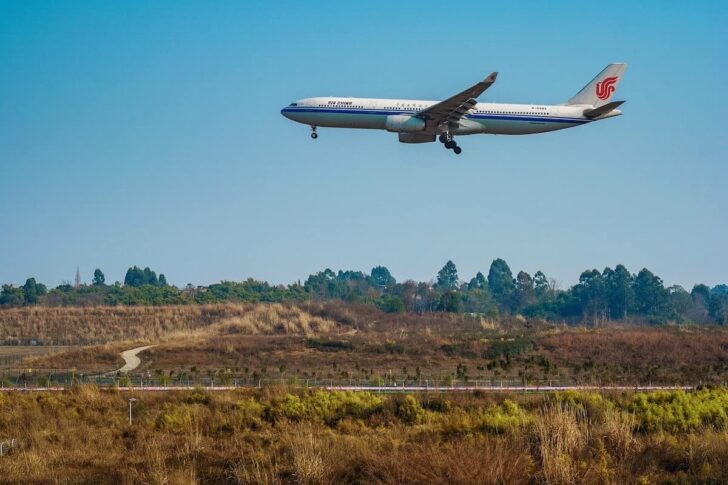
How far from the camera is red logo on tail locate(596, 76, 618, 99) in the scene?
71.2 meters

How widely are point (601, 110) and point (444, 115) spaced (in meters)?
12.0

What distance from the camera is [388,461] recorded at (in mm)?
22016

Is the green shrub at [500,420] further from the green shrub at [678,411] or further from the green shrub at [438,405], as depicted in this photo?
the green shrub at [678,411]

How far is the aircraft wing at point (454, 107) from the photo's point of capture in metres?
57.2

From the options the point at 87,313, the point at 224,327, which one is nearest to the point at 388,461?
the point at 224,327

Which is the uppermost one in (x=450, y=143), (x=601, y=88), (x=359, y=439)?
(x=601, y=88)

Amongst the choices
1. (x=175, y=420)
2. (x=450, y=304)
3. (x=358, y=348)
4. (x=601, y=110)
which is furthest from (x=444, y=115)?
(x=450, y=304)

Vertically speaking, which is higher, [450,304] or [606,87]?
[606,87]

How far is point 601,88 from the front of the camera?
71.8 metres

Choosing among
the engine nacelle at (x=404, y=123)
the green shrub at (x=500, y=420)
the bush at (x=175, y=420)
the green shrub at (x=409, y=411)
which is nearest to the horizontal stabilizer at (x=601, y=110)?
the engine nacelle at (x=404, y=123)

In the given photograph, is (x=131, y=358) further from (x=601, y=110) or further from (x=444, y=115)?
(x=601, y=110)

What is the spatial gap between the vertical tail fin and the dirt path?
1450 inches

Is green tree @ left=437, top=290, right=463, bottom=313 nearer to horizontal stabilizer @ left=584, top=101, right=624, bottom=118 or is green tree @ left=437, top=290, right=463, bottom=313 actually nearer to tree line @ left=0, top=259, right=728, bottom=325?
tree line @ left=0, top=259, right=728, bottom=325

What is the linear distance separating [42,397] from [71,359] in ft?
109
